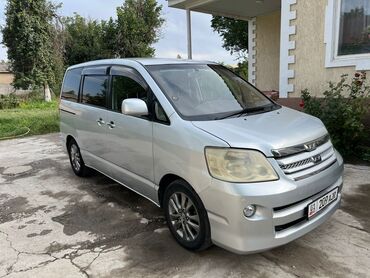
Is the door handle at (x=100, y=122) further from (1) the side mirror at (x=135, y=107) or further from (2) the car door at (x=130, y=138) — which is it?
(1) the side mirror at (x=135, y=107)

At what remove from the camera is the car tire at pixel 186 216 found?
2779 mm

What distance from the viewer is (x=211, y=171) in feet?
8.54

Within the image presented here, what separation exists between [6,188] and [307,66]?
595 centimetres

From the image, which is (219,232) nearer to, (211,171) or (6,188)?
(211,171)

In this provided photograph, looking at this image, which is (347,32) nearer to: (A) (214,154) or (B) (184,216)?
(A) (214,154)

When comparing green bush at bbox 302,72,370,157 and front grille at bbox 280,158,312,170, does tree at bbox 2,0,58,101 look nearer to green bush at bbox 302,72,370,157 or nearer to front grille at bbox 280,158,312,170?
green bush at bbox 302,72,370,157

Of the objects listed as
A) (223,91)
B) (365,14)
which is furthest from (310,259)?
(365,14)

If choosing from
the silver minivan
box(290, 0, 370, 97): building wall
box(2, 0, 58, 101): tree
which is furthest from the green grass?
box(2, 0, 58, 101): tree

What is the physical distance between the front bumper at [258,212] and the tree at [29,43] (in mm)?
21829

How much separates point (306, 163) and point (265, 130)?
0.43 metres

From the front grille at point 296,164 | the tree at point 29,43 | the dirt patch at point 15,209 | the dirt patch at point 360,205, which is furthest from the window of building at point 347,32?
the tree at point 29,43

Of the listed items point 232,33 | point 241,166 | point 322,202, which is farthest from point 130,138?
point 232,33

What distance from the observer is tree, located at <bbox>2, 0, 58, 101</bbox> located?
68.8 feet

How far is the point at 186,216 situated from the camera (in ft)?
9.79
